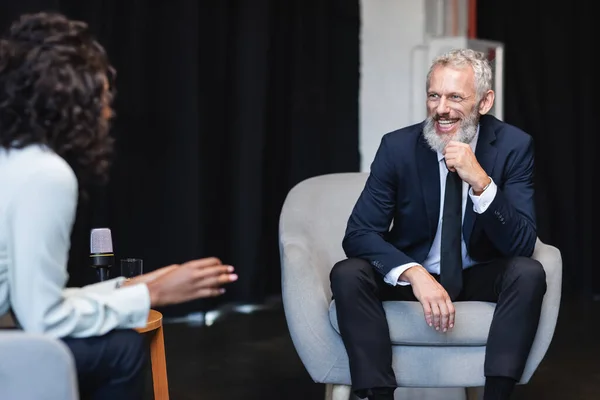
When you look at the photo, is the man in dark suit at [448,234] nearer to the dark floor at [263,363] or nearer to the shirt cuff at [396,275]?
the shirt cuff at [396,275]

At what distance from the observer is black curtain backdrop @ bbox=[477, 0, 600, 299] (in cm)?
559

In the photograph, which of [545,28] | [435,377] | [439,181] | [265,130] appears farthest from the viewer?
[545,28]

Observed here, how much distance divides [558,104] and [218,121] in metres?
2.23

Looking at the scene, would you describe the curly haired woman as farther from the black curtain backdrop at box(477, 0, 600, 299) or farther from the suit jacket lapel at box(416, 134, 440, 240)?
the black curtain backdrop at box(477, 0, 600, 299)

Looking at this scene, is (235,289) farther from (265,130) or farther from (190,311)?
(265,130)

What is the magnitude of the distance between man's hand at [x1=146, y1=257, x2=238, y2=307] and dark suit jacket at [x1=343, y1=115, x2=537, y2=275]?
93 cm

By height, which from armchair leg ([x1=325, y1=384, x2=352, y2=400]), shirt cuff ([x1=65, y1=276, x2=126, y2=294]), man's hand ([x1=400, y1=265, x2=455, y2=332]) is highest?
shirt cuff ([x1=65, y1=276, x2=126, y2=294])

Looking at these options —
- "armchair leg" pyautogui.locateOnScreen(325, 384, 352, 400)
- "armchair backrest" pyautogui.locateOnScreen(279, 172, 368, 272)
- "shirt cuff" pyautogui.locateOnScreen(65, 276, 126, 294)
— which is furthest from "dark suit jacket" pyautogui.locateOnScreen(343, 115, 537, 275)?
"shirt cuff" pyautogui.locateOnScreen(65, 276, 126, 294)

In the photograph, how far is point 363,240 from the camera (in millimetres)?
2652

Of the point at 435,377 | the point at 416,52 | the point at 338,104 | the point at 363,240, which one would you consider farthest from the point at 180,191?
the point at 435,377

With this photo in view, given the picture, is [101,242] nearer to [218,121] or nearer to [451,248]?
[451,248]

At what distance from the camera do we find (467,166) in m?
2.52

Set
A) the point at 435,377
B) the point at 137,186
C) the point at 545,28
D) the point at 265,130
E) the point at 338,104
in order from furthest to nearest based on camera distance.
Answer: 1. the point at 545,28
2. the point at 338,104
3. the point at 265,130
4. the point at 137,186
5. the point at 435,377

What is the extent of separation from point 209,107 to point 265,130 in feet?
1.08
